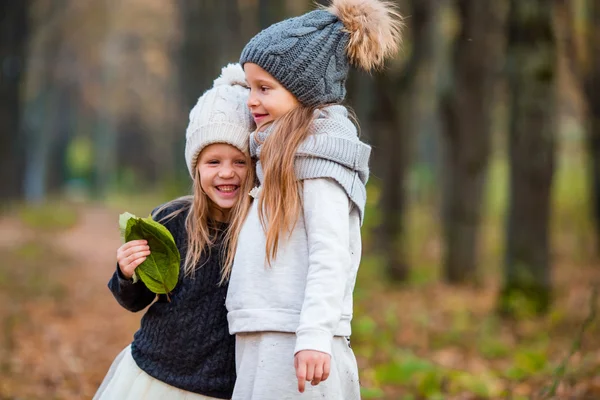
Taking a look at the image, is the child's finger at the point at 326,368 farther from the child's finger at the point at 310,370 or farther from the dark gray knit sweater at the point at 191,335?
the dark gray knit sweater at the point at 191,335

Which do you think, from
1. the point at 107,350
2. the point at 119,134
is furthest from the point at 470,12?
the point at 119,134

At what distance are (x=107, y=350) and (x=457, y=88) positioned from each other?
284 inches

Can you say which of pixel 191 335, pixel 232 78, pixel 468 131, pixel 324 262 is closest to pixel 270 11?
pixel 468 131

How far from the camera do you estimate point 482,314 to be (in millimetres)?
9836

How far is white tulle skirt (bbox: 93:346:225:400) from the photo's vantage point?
3.25 meters

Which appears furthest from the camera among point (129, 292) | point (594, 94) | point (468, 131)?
point (594, 94)

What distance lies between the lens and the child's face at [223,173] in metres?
3.34

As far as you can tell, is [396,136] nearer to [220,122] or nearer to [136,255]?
[220,122]

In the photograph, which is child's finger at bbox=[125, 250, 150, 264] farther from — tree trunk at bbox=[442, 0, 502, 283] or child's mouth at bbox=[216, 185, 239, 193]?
tree trunk at bbox=[442, 0, 502, 283]

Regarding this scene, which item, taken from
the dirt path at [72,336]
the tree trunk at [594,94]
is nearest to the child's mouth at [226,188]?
the dirt path at [72,336]

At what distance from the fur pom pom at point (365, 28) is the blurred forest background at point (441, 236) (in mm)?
1976

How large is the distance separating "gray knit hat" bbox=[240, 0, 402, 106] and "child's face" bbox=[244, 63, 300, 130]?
27mm

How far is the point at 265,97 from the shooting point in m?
3.18

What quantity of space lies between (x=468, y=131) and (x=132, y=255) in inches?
398
